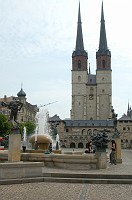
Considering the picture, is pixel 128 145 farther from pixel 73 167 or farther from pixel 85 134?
pixel 73 167

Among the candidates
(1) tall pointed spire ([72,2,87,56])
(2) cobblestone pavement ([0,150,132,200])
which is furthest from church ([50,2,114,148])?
(2) cobblestone pavement ([0,150,132,200])

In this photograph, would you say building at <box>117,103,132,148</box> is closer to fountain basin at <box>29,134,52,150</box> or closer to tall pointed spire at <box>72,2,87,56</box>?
tall pointed spire at <box>72,2,87,56</box>

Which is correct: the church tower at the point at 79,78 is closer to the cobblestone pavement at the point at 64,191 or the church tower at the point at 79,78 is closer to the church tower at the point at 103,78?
the church tower at the point at 103,78

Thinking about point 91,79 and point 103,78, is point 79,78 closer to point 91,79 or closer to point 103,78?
point 91,79

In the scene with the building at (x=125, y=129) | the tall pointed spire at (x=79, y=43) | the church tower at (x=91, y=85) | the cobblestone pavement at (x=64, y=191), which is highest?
the tall pointed spire at (x=79, y=43)

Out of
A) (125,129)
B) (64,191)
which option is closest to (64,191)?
(64,191)

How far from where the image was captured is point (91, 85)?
519ft

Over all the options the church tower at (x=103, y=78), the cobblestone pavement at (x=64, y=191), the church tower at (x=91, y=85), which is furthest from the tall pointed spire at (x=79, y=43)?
the cobblestone pavement at (x=64, y=191)

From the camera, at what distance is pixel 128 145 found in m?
148

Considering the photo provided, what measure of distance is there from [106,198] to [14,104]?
9.42 m

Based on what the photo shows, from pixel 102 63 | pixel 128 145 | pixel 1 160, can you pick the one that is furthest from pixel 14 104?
pixel 102 63

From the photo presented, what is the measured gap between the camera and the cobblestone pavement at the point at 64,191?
12703 millimetres

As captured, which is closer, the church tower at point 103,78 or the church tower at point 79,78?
the church tower at point 103,78

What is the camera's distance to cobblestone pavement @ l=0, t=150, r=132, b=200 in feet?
41.7
